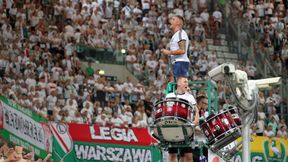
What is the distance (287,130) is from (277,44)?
528cm

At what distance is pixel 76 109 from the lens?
1071 inches

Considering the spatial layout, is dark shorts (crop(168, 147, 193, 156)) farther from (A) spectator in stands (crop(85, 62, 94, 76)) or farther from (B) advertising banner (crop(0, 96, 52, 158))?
(A) spectator in stands (crop(85, 62, 94, 76))

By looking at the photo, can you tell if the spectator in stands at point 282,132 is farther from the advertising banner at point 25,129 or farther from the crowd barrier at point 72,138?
the advertising banner at point 25,129

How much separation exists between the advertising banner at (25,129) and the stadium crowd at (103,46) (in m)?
0.52

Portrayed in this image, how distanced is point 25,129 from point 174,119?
10265 mm

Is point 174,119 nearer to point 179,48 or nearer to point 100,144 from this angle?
point 179,48

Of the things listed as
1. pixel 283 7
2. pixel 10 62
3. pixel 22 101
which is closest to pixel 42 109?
→ pixel 22 101

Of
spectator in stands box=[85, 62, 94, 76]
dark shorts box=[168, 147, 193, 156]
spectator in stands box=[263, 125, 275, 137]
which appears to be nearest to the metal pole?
dark shorts box=[168, 147, 193, 156]

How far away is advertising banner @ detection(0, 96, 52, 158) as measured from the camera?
24.8 metres

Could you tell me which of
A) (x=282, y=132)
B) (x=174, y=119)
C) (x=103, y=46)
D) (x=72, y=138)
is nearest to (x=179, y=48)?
(x=174, y=119)

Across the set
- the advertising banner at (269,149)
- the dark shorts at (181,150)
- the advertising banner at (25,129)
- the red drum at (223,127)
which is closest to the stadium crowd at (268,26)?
the advertising banner at (269,149)

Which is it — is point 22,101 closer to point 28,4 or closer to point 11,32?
point 11,32

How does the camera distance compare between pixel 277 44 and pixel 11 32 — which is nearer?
pixel 11 32

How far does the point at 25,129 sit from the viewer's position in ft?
81.8
